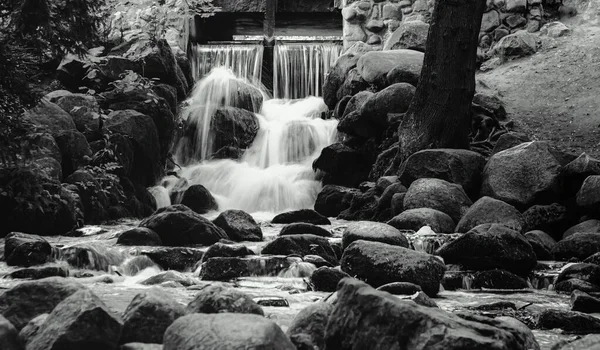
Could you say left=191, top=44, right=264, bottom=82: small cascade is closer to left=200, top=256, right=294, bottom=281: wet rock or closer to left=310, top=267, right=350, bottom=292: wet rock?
left=200, top=256, right=294, bottom=281: wet rock

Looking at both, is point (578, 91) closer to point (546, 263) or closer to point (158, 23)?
point (546, 263)

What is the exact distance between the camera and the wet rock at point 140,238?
7949 millimetres

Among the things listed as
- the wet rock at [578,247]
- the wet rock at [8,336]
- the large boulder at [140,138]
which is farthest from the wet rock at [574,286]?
the large boulder at [140,138]

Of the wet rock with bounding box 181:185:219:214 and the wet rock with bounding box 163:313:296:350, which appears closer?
the wet rock with bounding box 163:313:296:350

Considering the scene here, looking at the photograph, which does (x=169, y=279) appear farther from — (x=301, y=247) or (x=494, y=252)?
(x=494, y=252)

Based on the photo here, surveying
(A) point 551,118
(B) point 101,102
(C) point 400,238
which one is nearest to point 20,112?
(C) point 400,238

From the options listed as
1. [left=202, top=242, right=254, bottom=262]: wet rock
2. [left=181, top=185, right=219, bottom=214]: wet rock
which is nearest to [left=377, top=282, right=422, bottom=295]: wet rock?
[left=202, top=242, right=254, bottom=262]: wet rock

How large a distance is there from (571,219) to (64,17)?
596cm

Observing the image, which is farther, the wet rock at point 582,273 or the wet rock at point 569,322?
the wet rock at point 582,273

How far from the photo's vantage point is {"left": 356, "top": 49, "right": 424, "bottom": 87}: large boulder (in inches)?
526

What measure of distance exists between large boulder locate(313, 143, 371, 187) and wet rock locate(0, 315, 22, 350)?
9.38 metres

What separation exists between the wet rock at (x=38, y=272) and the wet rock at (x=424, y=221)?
12.8 ft

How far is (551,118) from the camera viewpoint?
480 inches

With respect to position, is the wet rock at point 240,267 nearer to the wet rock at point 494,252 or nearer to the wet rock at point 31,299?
the wet rock at point 494,252
